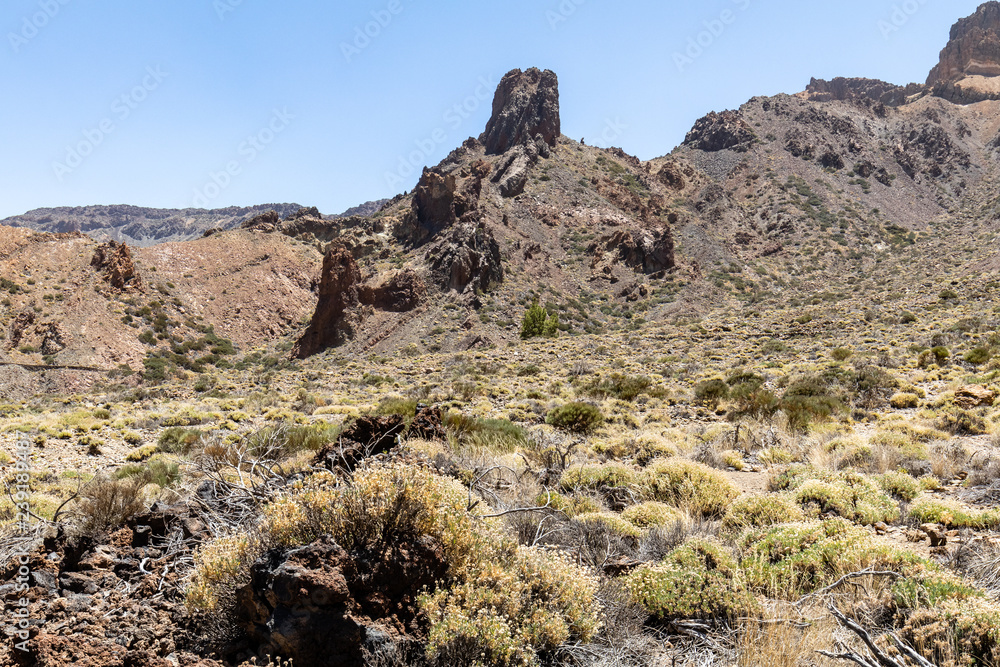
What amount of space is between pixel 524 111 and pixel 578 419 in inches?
2786

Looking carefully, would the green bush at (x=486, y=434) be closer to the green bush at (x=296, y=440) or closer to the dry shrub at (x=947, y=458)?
the green bush at (x=296, y=440)

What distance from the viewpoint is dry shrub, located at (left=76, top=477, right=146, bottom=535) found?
453 centimetres

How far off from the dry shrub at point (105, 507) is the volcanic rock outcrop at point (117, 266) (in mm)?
44721

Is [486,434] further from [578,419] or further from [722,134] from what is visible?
[722,134]

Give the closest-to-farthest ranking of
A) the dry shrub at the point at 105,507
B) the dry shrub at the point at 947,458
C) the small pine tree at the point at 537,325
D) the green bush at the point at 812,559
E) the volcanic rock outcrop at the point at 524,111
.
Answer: the green bush at the point at 812,559, the dry shrub at the point at 105,507, the dry shrub at the point at 947,458, the small pine tree at the point at 537,325, the volcanic rock outcrop at the point at 524,111

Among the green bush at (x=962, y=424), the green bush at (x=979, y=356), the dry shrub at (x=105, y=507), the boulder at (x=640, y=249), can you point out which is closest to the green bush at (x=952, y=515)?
the green bush at (x=962, y=424)

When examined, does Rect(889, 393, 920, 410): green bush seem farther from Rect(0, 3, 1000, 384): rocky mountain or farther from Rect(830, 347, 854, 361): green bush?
Rect(0, 3, 1000, 384): rocky mountain

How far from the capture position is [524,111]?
7388 centimetres

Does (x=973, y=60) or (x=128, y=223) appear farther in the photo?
(x=128, y=223)

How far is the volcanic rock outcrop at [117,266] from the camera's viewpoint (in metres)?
41.2

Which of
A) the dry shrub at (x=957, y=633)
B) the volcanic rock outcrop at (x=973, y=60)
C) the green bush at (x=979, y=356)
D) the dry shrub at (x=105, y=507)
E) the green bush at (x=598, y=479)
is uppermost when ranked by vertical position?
the volcanic rock outcrop at (x=973, y=60)

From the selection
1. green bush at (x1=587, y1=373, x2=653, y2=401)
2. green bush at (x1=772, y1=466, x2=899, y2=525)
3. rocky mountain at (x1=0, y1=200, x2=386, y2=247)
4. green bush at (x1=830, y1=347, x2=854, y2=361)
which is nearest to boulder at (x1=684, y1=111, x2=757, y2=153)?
green bush at (x1=830, y1=347, x2=854, y2=361)

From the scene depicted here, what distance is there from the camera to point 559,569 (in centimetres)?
343

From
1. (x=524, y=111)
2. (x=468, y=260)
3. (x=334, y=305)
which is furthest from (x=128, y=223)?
(x=468, y=260)
